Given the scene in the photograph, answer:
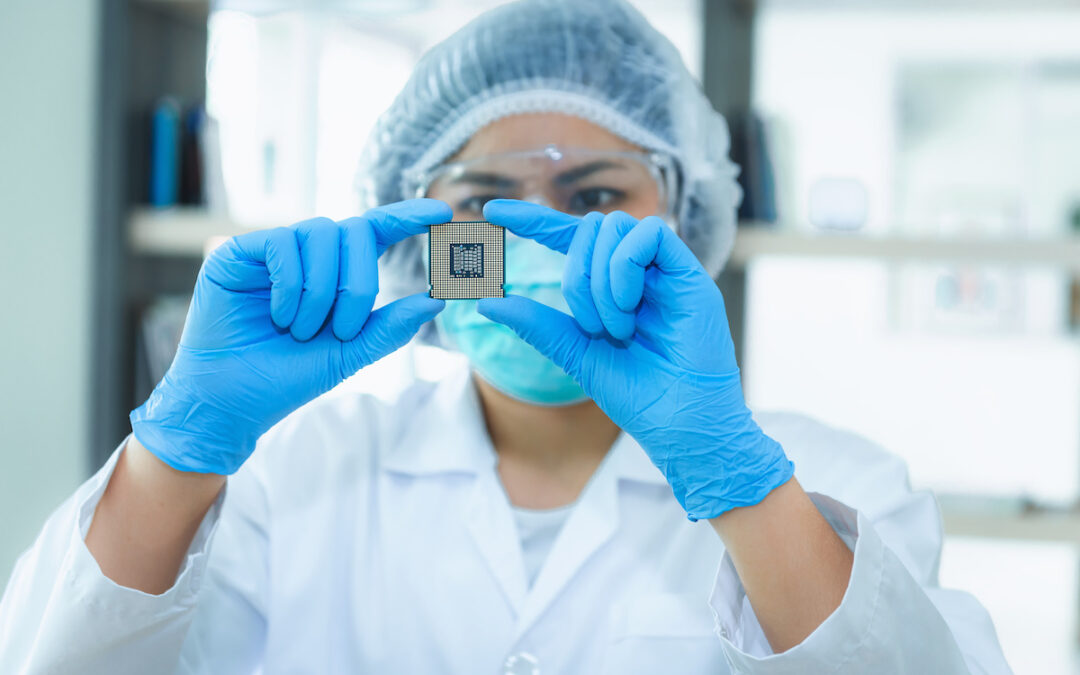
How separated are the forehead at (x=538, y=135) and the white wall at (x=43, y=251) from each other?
1.38 m

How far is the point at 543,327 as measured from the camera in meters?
0.90

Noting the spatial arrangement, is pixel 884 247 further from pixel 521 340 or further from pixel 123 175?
pixel 123 175

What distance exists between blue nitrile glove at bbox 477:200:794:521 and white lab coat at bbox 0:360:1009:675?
0.12 metres

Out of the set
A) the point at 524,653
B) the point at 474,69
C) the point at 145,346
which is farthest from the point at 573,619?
the point at 145,346

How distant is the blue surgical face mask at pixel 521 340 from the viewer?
1.08 m

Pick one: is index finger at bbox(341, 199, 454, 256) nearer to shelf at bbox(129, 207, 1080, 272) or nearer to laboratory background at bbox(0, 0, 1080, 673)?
laboratory background at bbox(0, 0, 1080, 673)

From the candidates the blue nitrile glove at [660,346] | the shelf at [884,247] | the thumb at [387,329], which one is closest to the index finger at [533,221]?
the blue nitrile glove at [660,346]

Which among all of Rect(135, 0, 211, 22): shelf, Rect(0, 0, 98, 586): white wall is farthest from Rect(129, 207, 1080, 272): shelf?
Rect(135, 0, 211, 22): shelf

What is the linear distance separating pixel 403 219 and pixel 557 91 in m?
0.39

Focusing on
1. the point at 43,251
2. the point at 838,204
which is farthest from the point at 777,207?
the point at 43,251

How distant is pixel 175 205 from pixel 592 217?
5.47 feet

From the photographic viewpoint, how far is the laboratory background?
6.79 feet

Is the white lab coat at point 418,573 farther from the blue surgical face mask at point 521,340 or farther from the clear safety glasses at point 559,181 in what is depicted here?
the clear safety glasses at point 559,181

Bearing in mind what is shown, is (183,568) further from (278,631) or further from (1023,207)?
(1023,207)
